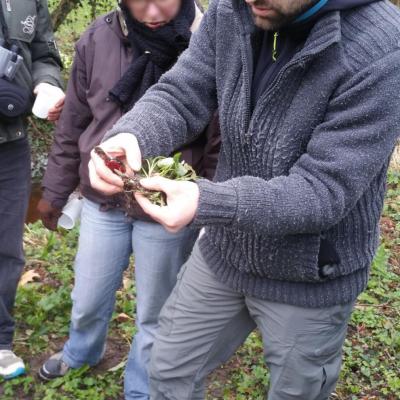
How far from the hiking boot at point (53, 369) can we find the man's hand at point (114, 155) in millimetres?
1758

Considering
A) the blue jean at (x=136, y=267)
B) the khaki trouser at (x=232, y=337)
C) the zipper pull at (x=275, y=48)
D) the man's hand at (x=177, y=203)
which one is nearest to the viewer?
the man's hand at (x=177, y=203)

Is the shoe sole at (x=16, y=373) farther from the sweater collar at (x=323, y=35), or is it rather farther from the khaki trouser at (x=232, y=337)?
the sweater collar at (x=323, y=35)

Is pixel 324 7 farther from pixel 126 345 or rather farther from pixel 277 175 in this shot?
pixel 126 345

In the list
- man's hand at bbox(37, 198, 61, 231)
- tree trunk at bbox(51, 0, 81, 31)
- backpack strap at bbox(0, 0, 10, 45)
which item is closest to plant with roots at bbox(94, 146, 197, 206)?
man's hand at bbox(37, 198, 61, 231)

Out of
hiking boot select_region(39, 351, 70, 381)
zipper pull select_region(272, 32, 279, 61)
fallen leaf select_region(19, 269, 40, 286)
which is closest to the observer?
zipper pull select_region(272, 32, 279, 61)

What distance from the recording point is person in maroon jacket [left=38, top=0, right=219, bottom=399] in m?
2.70

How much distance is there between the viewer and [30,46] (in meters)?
3.22

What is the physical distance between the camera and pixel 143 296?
2.93 metres

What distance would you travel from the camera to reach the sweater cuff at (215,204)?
1.79 metres

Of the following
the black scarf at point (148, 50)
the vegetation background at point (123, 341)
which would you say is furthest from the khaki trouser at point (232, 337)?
the vegetation background at point (123, 341)

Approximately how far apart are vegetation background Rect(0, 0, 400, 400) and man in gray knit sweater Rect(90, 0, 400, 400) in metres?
1.00

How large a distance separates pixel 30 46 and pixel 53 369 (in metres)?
1.77

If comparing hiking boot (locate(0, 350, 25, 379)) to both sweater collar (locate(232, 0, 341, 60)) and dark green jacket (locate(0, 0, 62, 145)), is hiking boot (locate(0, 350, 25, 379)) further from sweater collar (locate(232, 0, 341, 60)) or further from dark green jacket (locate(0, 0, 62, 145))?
sweater collar (locate(232, 0, 341, 60))

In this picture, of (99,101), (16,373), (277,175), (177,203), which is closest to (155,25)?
(99,101)
